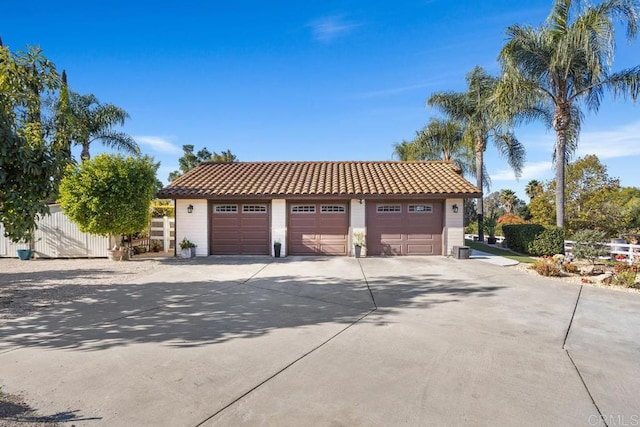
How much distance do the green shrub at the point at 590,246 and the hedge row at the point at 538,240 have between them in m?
2.33

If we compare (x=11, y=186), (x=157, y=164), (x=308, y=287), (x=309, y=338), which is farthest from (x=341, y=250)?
(x=11, y=186)

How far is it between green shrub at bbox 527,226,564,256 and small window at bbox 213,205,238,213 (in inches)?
507

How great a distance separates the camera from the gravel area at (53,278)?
6.68m

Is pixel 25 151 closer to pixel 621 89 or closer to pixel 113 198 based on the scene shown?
pixel 113 198

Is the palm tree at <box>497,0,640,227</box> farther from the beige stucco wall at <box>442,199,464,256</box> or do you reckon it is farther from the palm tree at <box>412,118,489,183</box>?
the palm tree at <box>412,118,489,183</box>

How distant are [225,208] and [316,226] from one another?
401 cm

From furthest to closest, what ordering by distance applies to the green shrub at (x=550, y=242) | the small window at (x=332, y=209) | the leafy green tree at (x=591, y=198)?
the leafy green tree at (x=591, y=198) < the small window at (x=332, y=209) < the green shrub at (x=550, y=242)

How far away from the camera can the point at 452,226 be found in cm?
1370

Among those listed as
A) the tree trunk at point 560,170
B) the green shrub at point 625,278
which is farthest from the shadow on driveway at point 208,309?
the tree trunk at point 560,170

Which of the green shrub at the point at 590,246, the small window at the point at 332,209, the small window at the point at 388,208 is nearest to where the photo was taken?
the green shrub at the point at 590,246

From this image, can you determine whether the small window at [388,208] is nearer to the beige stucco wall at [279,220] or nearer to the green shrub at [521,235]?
the beige stucco wall at [279,220]

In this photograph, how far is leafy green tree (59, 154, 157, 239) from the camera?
1137 cm

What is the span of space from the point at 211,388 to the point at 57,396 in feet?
4.72

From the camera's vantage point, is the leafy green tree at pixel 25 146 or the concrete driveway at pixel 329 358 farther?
the leafy green tree at pixel 25 146
